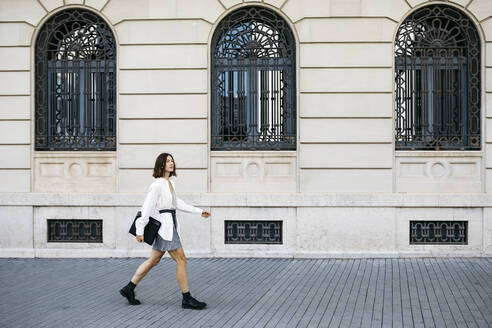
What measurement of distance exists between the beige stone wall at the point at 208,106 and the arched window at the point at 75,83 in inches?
9.6

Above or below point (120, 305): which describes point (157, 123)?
above

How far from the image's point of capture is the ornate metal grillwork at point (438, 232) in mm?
11867

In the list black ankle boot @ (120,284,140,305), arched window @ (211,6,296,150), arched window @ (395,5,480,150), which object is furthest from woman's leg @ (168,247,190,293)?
arched window @ (395,5,480,150)

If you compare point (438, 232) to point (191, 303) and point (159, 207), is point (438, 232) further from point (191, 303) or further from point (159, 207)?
point (159, 207)

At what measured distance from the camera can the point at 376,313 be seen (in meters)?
7.59

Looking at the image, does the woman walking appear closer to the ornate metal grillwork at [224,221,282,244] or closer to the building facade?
the building facade

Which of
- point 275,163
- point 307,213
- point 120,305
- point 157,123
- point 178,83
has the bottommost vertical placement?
point 120,305

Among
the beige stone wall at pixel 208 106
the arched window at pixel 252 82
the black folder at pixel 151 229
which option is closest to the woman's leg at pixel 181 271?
the black folder at pixel 151 229

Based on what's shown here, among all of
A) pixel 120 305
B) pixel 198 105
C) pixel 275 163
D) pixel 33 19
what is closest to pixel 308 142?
pixel 275 163

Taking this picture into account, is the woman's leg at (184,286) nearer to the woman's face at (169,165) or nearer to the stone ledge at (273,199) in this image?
the woman's face at (169,165)

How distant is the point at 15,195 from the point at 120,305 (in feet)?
17.3

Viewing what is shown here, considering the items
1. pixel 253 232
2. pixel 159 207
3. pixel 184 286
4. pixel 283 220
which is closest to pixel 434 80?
pixel 283 220

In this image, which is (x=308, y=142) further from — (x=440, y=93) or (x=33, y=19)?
(x=33, y=19)

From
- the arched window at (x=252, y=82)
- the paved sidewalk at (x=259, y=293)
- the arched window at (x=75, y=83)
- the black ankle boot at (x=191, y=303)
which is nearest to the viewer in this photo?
the paved sidewalk at (x=259, y=293)
